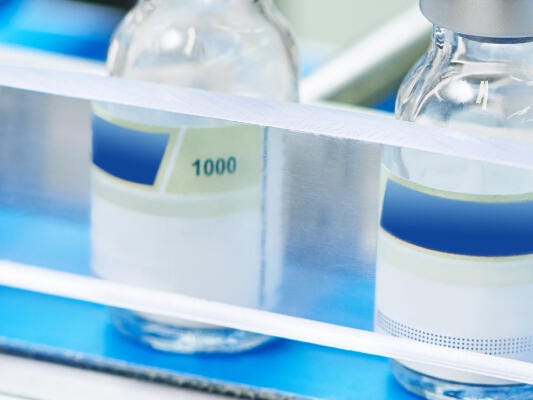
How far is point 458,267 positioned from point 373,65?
0.50 meters

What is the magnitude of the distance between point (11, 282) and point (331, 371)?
0.14m

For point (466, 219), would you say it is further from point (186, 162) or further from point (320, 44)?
point (320, 44)

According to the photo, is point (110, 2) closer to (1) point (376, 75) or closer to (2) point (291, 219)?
(1) point (376, 75)

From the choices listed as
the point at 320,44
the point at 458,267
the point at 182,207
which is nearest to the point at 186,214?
the point at 182,207

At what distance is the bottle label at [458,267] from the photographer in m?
0.42

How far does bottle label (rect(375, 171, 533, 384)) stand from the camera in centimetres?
42

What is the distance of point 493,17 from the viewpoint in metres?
0.42

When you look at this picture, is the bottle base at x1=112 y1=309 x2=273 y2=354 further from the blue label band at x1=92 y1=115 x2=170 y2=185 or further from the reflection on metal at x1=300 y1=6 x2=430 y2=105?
the reflection on metal at x1=300 y1=6 x2=430 y2=105

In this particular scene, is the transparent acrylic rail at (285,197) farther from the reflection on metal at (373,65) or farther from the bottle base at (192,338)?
the reflection on metal at (373,65)

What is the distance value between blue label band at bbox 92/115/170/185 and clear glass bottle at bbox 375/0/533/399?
94mm

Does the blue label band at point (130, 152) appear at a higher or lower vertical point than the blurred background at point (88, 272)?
higher

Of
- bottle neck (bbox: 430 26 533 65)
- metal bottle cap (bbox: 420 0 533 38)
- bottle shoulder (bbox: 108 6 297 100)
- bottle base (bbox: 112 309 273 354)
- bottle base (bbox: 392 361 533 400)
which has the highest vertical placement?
metal bottle cap (bbox: 420 0 533 38)

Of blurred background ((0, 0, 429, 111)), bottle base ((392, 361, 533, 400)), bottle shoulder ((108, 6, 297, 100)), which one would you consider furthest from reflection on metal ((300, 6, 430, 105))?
bottle base ((392, 361, 533, 400))

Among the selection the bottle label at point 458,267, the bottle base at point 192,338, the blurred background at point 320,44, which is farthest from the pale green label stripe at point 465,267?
the blurred background at point 320,44
